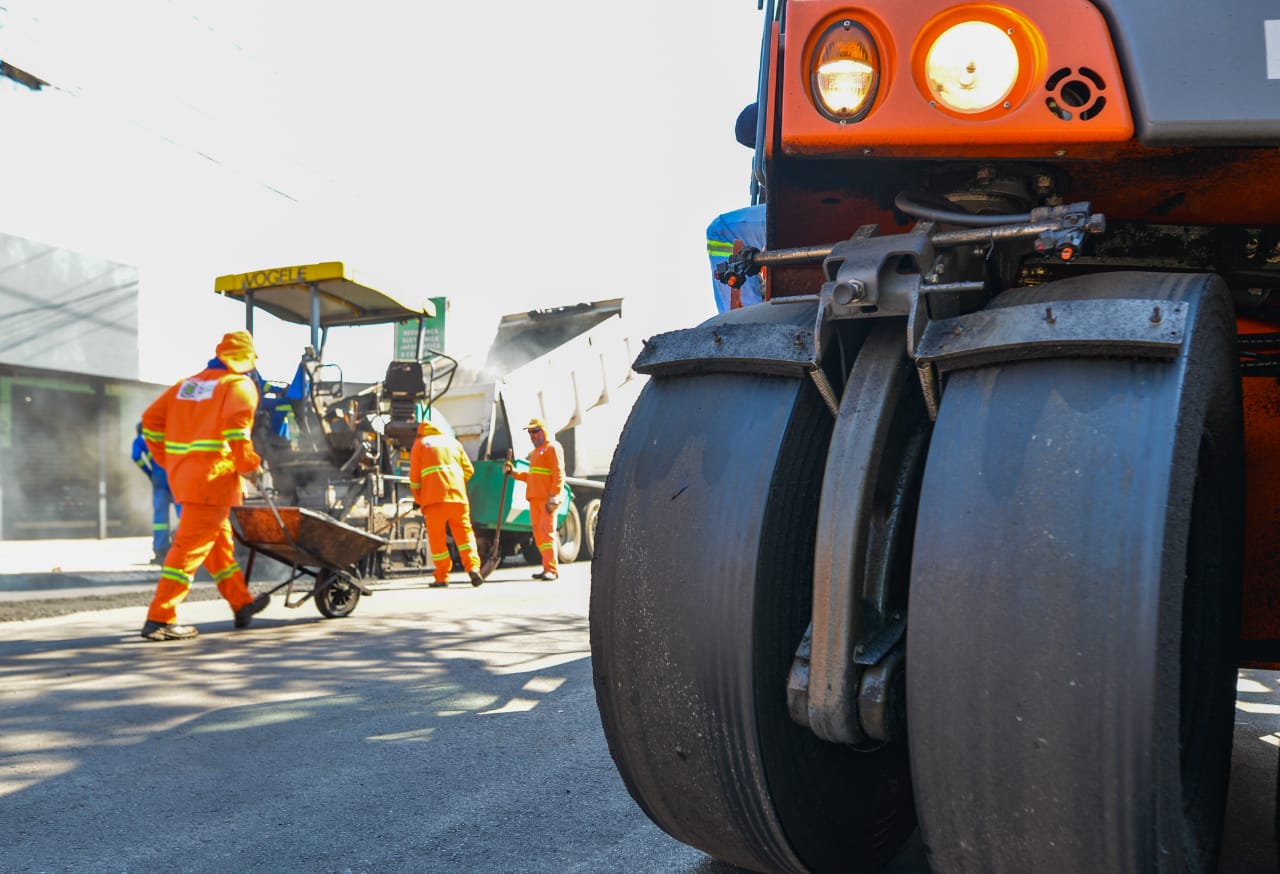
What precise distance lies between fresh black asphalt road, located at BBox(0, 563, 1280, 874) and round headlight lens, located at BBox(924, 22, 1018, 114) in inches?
62.8

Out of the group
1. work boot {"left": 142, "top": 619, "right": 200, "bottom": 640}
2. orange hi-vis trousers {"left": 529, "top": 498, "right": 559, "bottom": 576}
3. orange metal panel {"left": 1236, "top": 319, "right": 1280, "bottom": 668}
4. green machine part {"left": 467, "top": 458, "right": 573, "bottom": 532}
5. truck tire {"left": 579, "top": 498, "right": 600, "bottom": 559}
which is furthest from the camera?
truck tire {"left": 579, "top": 498, "right": 600, "bottom": 559}

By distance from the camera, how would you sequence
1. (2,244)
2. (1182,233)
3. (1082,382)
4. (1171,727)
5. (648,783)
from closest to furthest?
(1171,727) → (1082,382) → (648,783) → (1182,233) → (2,244)

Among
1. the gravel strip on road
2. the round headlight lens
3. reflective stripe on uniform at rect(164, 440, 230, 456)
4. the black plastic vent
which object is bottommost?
the gravel strip on road

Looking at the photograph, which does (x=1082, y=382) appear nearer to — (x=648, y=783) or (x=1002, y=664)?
(x=1002, y=664)

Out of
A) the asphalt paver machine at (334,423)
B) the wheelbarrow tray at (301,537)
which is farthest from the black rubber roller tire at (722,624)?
the asphalt paver machine at (334,423)

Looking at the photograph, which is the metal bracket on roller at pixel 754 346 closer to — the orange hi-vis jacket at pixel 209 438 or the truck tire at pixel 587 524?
the orange hi-vis jacket at pixel 209 438

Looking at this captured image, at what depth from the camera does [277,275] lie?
30.7 feet

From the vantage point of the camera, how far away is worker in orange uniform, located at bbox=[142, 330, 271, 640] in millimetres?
5668

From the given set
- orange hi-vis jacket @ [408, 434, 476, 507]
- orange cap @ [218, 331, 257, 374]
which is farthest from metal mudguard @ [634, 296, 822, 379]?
orange hi-vis jacket @ [408, 434, 476, 507]

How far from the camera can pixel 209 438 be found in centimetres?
586

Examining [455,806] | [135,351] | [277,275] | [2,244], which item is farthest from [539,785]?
[135,351]

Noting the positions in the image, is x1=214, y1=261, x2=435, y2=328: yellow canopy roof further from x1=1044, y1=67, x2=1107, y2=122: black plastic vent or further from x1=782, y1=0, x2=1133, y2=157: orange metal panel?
x1=1044, y1=67, x2=1107, y2=122: black plastic vent

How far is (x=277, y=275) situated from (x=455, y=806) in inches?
298

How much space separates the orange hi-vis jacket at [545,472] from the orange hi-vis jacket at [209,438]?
430 centimetres
